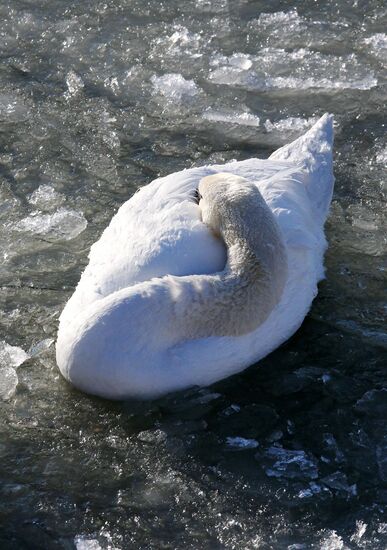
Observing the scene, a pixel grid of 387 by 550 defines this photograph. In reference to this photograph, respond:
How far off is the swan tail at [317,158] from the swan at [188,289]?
0.49 m

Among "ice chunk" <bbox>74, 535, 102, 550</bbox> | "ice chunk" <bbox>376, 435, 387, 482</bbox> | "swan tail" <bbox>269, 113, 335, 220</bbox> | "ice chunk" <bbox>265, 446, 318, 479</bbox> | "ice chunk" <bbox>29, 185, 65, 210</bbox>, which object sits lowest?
"ice chunk" <bbox>376, 435, 387, 482</bbox>

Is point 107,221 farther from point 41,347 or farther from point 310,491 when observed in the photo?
point 310,491

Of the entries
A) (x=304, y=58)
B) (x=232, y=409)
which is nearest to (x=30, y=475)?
(x=232, y=409)

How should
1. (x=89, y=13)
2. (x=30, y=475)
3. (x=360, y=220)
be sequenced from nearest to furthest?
(x=30, y=475), (x=360, y=220), (x=89, y=13)

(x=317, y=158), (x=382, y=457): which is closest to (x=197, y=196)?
(x=317, y=158)

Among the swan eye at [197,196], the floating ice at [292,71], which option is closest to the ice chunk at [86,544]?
the swan eye at [197,196]

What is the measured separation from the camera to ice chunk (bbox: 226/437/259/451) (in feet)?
18.8

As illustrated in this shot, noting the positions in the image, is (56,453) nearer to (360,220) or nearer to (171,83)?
(360,220)

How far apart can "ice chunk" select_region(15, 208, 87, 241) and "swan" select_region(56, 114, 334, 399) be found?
2.86 ft

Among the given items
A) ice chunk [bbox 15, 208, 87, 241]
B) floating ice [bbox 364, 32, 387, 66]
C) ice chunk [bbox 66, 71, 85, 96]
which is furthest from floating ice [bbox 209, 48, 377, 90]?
ice chunk [bbox 15, 208, 87, 241]

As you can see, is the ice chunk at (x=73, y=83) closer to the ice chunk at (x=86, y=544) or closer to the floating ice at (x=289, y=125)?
the floating ice at (x=289, y=125)

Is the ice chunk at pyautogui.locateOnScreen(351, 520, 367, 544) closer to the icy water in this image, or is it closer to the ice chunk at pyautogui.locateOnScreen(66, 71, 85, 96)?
the icy water

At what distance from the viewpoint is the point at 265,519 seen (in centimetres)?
525

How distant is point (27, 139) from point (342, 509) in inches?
170
